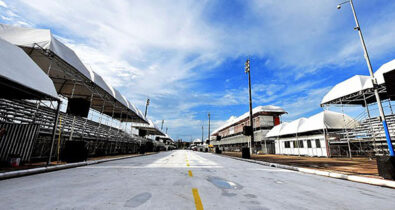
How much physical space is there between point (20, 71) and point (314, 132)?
109ft

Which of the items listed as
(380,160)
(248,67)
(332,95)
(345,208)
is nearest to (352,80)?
(332,95)

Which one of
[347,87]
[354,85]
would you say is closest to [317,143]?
[347,87]

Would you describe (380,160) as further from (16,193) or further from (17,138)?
(17,138)

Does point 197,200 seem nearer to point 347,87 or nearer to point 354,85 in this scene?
point 354,85

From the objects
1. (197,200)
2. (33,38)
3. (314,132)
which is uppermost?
(33,38)

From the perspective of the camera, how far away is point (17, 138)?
357 inches

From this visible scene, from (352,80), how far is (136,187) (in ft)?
85.2

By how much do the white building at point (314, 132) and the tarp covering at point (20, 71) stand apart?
28.3m

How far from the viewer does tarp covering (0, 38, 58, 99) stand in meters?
6.98

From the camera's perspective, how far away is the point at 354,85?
19.3m

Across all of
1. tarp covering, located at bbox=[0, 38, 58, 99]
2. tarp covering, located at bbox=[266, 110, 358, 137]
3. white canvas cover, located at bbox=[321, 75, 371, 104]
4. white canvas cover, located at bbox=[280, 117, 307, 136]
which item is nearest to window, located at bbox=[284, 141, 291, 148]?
white canvas cover, located at bbox=[280, 117, 307, 136]

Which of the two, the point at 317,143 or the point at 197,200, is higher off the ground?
the point at 317,143

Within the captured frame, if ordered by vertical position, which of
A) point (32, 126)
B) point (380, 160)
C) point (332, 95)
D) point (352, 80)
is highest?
point (352, 80)

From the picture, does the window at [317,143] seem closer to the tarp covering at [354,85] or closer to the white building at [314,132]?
the white building at [314,132]
